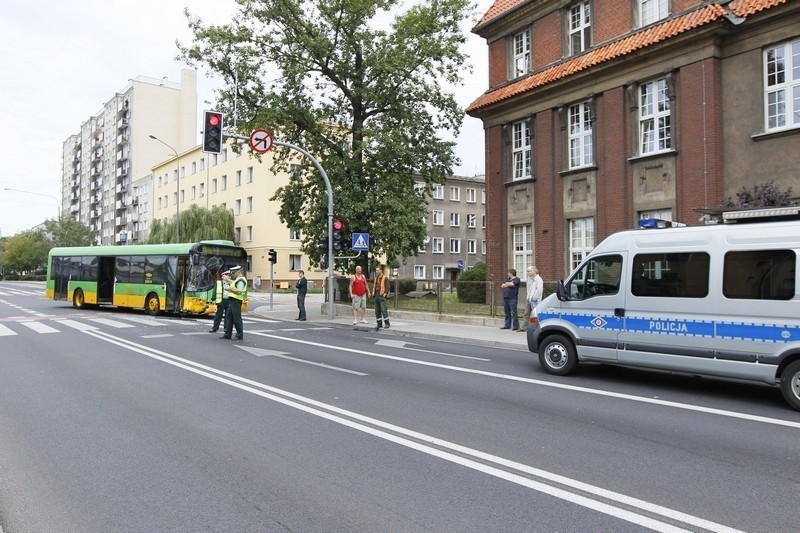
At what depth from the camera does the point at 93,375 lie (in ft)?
29.4

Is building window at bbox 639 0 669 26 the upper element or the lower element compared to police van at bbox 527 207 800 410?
upper

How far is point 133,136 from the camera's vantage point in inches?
3204

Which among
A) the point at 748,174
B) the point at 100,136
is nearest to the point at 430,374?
the point at 748,174

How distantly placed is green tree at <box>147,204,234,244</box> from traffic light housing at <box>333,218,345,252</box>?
112 feet

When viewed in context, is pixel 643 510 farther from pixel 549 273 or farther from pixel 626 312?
pixel 549 273

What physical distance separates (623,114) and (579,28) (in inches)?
170

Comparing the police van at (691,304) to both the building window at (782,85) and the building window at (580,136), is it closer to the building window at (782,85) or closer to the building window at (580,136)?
the building window at (782,85)

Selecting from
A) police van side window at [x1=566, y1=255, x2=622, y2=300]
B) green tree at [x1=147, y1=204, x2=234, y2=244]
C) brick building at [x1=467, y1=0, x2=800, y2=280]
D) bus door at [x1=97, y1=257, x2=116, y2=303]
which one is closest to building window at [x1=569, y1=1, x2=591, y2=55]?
brick building at [x1=467, y1=0, x2=800, y2=280]

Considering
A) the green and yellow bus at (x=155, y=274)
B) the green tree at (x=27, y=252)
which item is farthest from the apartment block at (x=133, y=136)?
the green and yellow bus at (x=155, y=274)

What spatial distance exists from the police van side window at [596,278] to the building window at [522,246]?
12.5 metres

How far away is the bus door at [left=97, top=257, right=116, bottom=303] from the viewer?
2439cm

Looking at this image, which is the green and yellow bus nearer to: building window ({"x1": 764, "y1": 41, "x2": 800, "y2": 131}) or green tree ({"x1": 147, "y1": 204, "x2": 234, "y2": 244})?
building window ({"x1": 764, "y1": 41, "x2": 800, "y2": 131})

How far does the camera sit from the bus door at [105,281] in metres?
24.4

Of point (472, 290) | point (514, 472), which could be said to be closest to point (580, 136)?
point (472, 290)
